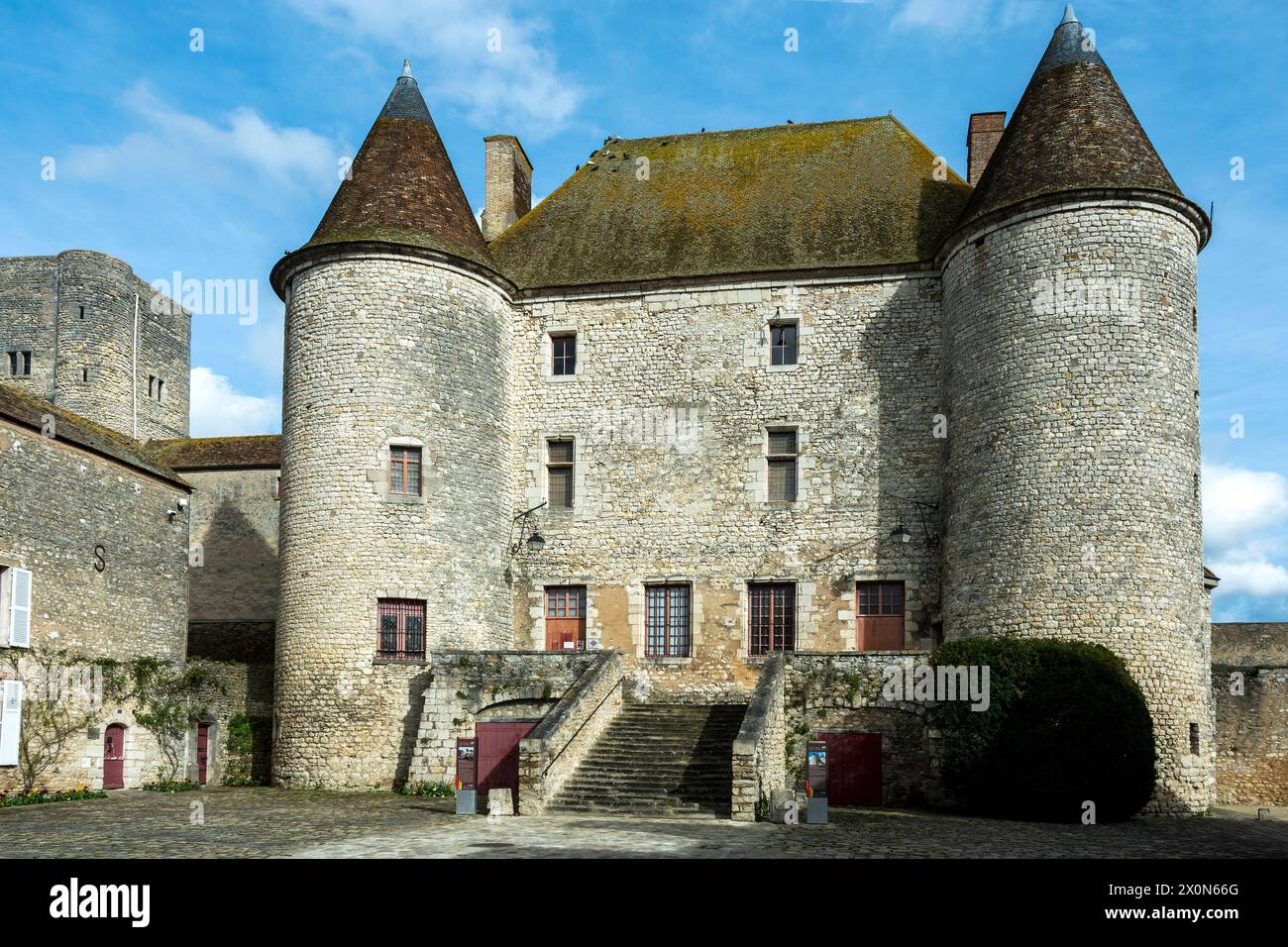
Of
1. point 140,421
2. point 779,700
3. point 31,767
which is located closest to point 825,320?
point 779,700

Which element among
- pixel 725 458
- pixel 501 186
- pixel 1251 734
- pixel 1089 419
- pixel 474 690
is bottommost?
pixel 1251 734

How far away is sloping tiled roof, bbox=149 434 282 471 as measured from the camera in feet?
107

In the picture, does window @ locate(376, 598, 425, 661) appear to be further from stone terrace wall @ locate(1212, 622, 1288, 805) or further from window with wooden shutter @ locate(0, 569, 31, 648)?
stone terrace wall @ locate(1212, 622, 1288, 805)

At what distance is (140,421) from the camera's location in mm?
41562

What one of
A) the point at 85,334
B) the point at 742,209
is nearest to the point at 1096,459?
the point at 742,209

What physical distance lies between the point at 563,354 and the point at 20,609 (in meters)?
10.7

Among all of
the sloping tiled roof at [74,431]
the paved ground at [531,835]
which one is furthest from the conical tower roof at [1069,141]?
the sloping tiled roof at [74,431]

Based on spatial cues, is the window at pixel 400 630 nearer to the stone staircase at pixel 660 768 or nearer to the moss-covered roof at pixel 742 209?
the stone staircase at pixel 660 768

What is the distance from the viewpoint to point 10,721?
1877 cm

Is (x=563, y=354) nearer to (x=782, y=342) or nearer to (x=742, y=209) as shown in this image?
(x=782, y=342)

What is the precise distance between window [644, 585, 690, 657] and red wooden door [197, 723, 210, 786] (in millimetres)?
8347
